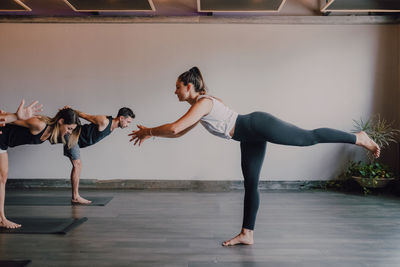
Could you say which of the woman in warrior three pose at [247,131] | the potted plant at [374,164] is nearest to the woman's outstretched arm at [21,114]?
the woman in warrior three pose at [247,131]

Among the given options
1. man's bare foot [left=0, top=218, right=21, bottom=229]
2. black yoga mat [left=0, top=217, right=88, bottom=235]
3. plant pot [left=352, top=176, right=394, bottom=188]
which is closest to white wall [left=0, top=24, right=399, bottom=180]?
plant pot [left=352, top=176, right=394, bottom=188]

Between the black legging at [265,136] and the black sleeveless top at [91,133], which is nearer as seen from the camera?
the black legging at [265,136]

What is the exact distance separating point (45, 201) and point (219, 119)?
2.83 metres

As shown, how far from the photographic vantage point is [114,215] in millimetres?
3545

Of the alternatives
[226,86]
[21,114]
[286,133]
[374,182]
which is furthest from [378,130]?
[21,114]

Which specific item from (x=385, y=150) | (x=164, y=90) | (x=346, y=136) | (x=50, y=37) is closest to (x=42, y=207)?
(x=164, y=90)

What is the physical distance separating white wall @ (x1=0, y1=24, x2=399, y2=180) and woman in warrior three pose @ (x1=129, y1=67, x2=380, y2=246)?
2574 millimetres

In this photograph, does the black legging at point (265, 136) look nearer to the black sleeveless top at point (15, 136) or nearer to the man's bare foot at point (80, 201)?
the black sleeveless top at point (15, 136)

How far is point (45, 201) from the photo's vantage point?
4.17 meters

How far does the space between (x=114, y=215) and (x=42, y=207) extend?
0.96 metres

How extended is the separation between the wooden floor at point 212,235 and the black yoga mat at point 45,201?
0.58 ft

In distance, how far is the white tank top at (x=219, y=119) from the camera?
2406 millimetres

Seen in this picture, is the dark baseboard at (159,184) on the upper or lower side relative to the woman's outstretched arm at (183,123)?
lower

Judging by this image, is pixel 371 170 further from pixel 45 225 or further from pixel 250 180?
pixel 45 225
